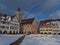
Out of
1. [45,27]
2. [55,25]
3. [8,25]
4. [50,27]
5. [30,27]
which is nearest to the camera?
[8,25]

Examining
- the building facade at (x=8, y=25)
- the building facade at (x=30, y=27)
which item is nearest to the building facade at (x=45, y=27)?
the building facade at (x=30, y=27)

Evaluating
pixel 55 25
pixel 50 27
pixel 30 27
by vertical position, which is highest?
pixel 55 25

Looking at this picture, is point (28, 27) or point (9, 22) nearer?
point (9, 22)

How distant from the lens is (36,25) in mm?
58688

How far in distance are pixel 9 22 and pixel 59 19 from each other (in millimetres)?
24441

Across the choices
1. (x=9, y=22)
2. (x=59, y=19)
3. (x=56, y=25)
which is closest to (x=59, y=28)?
(x=56, y=25)

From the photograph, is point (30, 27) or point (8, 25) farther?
point (30, 27)

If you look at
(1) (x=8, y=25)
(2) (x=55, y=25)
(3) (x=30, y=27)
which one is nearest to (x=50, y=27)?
(2) (x=55, y=25)

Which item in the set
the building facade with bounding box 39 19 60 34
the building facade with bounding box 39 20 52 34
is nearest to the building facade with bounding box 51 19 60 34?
the building facade with bounding box 39 19 60 34

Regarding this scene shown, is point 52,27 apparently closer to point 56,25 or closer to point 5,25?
point 56,25

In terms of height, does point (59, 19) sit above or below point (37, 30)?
above

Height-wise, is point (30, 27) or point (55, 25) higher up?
point (55, 25)

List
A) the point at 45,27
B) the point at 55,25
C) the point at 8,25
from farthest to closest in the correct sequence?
1. the point at 55,25
2. the point at 45,27
3. the point at 8,25

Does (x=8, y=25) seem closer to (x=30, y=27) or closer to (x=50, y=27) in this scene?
(x=30, y=27)
